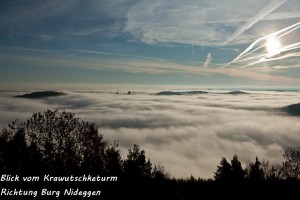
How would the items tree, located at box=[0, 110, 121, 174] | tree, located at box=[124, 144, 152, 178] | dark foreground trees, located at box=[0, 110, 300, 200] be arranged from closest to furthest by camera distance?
dark foreground trees, located at box=[0, 110, 300, 200] < tree, located at box=[0, 110, 121, 174] < tree, located at box=[124, 144, 152, 178]

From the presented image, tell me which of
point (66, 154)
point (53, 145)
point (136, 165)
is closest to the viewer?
point (53, 145)

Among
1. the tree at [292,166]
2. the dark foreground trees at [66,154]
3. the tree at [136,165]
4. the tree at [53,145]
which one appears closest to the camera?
the dark foreground trees at [66,154]

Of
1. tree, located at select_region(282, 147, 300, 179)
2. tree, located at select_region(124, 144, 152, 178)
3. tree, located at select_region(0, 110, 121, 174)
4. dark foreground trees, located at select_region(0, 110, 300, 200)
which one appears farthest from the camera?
tree, located at select_region(282, 147, 300, 179)

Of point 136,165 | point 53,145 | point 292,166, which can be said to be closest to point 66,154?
point 53,145

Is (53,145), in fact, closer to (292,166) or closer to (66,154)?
(66,154)

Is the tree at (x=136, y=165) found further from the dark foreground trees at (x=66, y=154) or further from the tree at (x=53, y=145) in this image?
the tree at (x=53, y=145)

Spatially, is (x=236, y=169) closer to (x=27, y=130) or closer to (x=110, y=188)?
(x=110, y=188)

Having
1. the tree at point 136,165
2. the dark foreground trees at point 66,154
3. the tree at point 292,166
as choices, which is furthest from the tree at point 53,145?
the tree at point 292,166

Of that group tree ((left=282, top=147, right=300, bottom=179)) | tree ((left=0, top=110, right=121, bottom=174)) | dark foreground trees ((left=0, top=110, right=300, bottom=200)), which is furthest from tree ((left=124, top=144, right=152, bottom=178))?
tree ((left=282, top=147, right=300, bottom=179))

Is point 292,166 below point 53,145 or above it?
below

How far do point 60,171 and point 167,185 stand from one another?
793 inches

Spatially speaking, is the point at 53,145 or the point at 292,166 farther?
the point at 292,166

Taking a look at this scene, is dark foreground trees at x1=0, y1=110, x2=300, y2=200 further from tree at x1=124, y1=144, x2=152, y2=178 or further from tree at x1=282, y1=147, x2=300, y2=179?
tree at x1=282, y1=147, x2=300, y2=179

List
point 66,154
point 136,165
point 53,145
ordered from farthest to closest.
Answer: point 136,165 → point 66,154 → point 53,145
